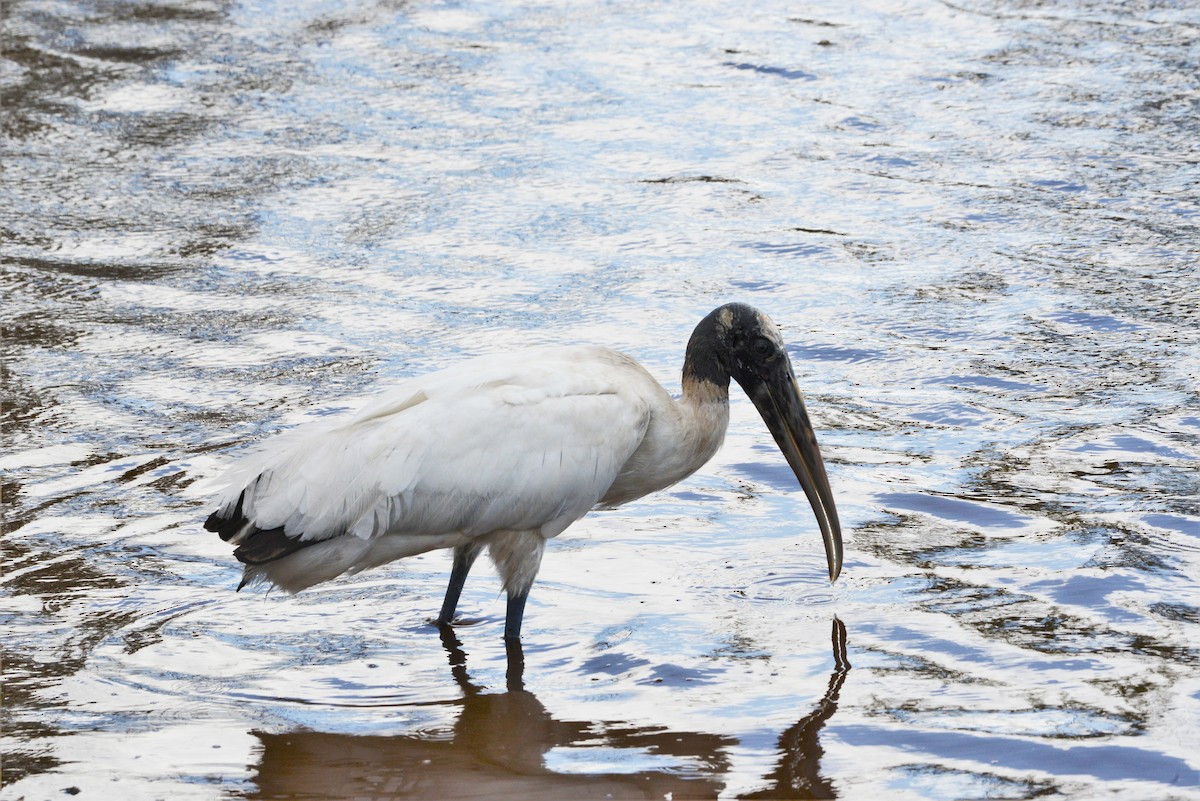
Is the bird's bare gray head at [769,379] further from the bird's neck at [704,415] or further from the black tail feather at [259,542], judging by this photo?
the black tail feather at [259,542]

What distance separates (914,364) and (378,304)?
278cm

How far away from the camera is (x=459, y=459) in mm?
5273

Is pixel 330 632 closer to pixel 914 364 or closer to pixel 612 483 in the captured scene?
pixel 612 483

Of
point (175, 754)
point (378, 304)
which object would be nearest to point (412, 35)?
point (378, 304)

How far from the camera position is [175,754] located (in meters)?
4.64

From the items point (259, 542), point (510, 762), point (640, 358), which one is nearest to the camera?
point (510, 762)

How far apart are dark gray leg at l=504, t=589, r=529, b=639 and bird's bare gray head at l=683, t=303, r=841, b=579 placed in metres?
0.99

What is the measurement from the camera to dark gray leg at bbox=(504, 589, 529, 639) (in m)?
5.39

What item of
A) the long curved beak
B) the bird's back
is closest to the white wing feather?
the bird's back

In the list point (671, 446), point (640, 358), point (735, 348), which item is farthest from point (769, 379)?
point (640, 358)

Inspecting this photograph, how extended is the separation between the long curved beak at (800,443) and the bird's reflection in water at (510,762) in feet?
2.34

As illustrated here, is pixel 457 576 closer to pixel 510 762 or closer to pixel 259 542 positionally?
pixel 259 542

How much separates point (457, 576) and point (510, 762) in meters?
1.00

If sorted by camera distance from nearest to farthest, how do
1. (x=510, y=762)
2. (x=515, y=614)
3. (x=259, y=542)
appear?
(x=510, y=762), (x=259, y=542), (x=515, y=614)
